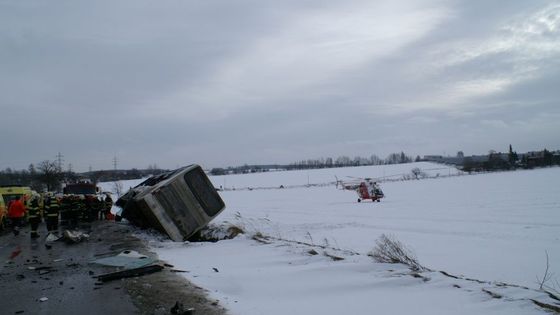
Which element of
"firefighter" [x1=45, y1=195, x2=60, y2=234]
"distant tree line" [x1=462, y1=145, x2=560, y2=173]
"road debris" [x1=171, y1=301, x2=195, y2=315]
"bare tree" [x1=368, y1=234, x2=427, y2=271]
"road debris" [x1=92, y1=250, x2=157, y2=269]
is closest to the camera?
"road debris" [x1=171, y1=301, x2=195, y2=315]

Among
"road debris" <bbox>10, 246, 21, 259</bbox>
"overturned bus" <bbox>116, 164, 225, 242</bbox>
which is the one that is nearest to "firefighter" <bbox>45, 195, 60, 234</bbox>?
"overturned bus" <bbox>116, 164, 225, 242</bbox>

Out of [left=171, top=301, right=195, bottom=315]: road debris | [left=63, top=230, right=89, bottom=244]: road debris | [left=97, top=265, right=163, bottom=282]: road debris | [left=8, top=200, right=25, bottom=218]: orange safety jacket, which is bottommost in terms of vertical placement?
[left=63, top=230, right=89, bottom=244]: road debris

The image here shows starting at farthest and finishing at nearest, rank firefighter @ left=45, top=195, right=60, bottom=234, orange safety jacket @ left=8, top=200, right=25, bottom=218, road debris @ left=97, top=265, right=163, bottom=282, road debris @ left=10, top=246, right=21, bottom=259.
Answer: orange safety jacket @ left=8, top=200, right=25, bottom=218
firefighter @ left=45, top=195, right=60, bottom=234
road debris @ left=10, top=246, right=21, bottom=259
road debris @ left=97, top=265, right=163, bottom=282

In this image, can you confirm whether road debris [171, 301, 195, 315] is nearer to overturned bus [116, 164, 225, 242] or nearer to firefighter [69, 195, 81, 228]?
overturned bus [116, 164, 225, 242]

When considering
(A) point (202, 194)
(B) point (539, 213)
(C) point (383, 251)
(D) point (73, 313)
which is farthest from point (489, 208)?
(D) point (73, 313)

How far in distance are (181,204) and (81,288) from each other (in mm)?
7127

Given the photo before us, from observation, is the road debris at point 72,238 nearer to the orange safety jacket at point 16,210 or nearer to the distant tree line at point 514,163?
the orange safety jacket at point 16,210

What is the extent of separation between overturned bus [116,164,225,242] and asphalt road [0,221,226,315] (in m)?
2.26

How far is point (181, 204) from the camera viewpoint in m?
14.5

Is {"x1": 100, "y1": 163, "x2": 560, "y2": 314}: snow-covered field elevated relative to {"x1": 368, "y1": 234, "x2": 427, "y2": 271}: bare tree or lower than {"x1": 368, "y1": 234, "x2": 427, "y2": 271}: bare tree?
lower

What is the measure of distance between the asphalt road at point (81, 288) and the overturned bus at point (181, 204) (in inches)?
89.1

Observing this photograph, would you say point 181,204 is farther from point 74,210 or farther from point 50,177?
point 50,177

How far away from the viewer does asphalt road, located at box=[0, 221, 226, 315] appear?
6.22 metres

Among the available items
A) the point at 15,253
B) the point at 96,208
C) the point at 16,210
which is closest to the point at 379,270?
the point at 15,253
